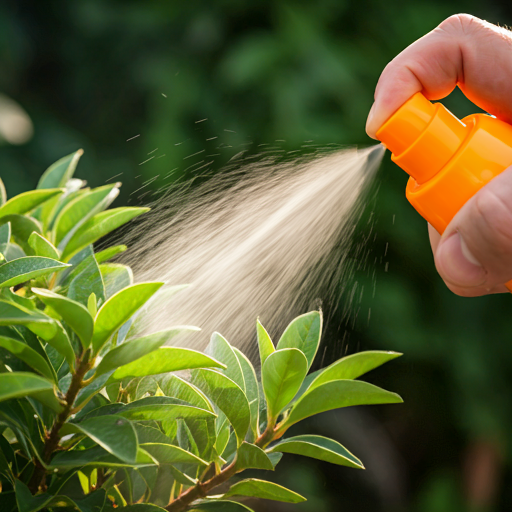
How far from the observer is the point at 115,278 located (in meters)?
0.50

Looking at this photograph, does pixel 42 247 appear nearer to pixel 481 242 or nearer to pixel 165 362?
pixel 165 362

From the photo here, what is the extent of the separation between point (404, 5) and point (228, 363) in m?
1.83

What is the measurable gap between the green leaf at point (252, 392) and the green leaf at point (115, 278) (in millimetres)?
130

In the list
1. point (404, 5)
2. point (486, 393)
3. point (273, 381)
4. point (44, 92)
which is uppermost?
point (44, 92)

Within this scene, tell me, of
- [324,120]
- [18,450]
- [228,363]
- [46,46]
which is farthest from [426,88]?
[46,46]

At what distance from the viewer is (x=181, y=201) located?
136cm

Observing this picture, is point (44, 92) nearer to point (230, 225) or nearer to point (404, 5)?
point (404, 5)

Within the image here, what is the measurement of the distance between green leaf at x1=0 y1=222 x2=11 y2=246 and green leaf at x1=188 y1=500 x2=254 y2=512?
0.29m

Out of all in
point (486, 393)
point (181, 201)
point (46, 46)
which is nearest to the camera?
point (181, 201)

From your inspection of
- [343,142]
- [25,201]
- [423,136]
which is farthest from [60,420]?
[343,142]

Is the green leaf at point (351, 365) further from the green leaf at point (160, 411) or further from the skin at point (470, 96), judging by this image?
the skin at point (470, 96)

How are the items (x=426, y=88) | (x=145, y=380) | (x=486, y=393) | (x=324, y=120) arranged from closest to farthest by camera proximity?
(x=145, y=380) → (x=426, y=88) → (x=324, y=120) → (x=486, y=393)

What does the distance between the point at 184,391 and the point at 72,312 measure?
0.14m

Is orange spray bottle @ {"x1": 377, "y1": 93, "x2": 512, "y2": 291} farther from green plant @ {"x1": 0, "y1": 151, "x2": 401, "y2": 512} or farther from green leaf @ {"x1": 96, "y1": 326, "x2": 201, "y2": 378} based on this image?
green leaf @ {"x1": 96, "y1": 326, "x2": 201, "y2": 378}
